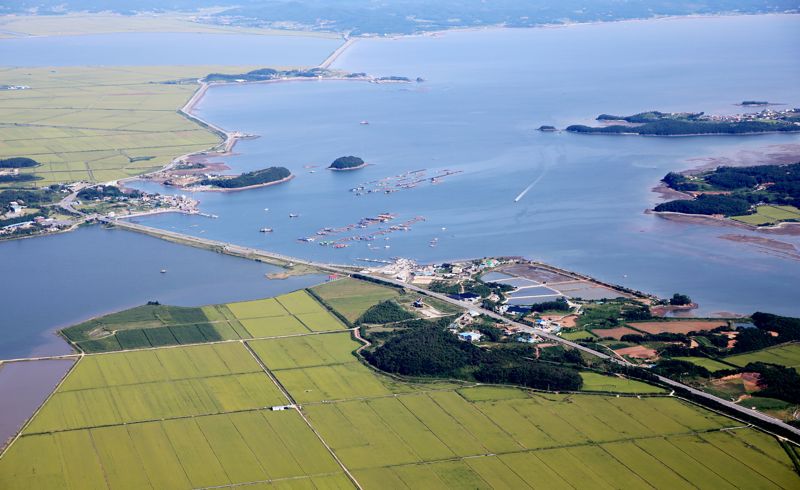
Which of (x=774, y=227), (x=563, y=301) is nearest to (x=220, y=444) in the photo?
(x=563, y=301)

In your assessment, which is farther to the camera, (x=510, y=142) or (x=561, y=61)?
(x=561, y=61)

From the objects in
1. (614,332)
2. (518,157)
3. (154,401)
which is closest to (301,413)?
(154,401)

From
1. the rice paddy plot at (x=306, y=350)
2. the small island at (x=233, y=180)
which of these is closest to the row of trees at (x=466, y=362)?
the rice paddy plot at (x=306, y=350)

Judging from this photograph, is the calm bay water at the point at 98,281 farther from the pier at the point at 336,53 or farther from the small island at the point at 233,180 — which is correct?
the pier at the point at 336,53

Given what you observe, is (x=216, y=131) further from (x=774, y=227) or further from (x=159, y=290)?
(x=774, y=227)

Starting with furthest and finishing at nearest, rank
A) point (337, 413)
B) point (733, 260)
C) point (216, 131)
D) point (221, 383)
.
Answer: point (216, 131) < point (733, 260) < point (221, 383) < point (337, 413)

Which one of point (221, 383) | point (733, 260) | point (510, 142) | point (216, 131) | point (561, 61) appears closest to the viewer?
point (221, 383)

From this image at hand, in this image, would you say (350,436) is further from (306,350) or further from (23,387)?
(23,387)
